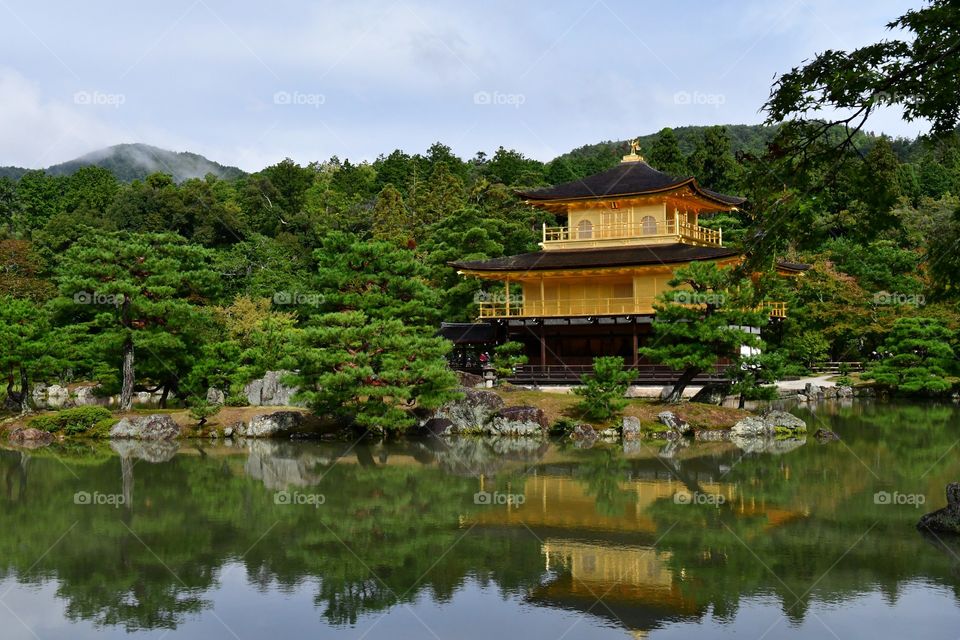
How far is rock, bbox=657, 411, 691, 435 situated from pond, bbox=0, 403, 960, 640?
139 inches

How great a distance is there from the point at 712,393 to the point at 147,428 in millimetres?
16354

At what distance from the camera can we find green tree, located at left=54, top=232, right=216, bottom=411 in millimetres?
25188

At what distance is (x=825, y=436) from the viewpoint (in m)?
22.5

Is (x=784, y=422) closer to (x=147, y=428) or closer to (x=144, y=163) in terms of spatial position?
(x=147, y=428)

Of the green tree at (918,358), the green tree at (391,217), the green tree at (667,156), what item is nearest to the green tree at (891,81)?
the green tree at (918,358)

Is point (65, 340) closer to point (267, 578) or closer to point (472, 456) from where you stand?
point (472, 456)

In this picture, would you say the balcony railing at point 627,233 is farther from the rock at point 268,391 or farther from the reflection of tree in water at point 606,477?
the reflection of tree in water at point 606,477

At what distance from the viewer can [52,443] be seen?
79.0 feet

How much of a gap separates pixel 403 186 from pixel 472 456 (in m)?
53.6

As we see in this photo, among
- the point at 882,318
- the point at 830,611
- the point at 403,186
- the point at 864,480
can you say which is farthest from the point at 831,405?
the point at 403,186

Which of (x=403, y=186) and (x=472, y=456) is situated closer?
(x=472, y=456)

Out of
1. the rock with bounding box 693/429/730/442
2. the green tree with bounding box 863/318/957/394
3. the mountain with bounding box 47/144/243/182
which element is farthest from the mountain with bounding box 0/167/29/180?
the rock with bounding box 693/429/730/442

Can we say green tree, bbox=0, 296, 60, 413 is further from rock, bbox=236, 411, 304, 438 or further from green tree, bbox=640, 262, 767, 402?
green tree, bbox=640, 262, 767, 402

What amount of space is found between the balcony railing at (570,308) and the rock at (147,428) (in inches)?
433
